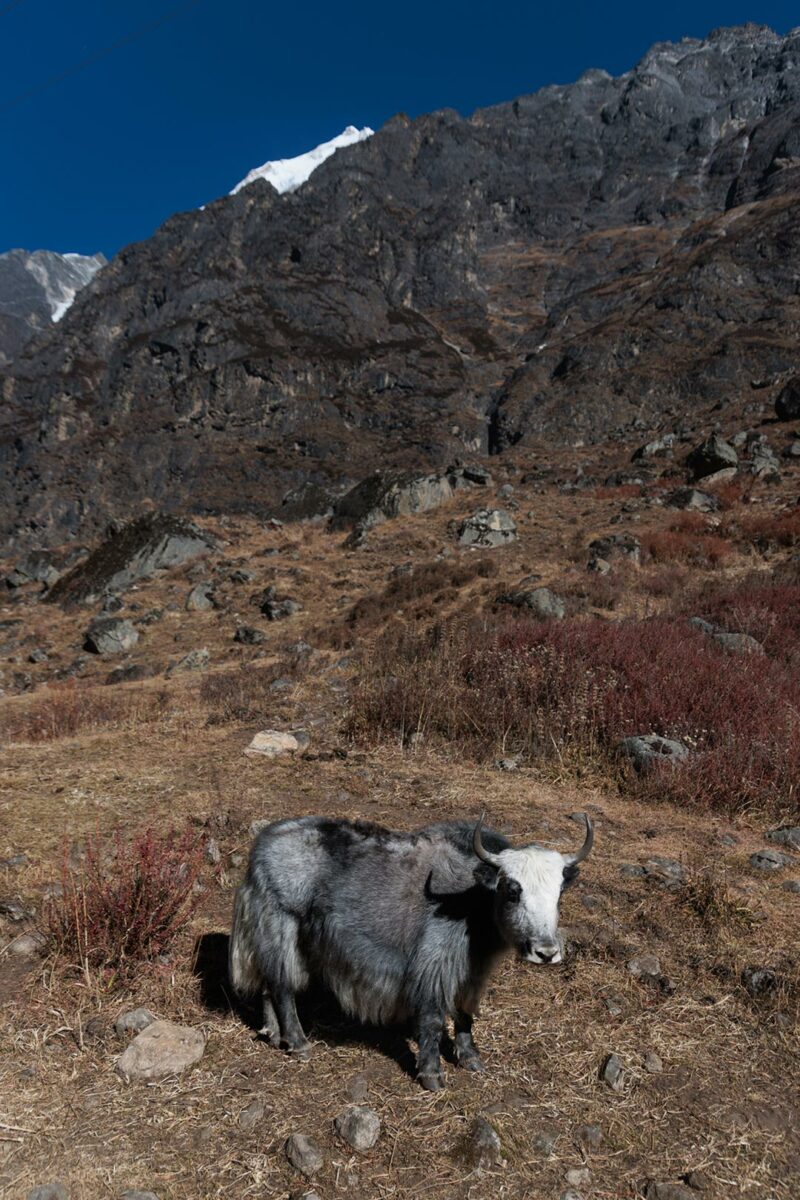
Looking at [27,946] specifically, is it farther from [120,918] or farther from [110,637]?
[110,637]

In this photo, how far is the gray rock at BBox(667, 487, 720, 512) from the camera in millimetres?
20656

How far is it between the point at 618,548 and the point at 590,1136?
1565 cm

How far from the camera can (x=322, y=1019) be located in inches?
147

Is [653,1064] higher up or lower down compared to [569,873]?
lower down

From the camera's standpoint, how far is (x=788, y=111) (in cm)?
11362

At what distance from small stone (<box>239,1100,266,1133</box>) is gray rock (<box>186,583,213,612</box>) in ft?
53.7

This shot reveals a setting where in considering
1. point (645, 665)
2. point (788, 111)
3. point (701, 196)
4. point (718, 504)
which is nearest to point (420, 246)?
point (701, 196)

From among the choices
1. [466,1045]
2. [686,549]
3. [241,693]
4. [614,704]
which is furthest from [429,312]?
[466,1045]

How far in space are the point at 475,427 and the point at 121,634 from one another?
6487 cm

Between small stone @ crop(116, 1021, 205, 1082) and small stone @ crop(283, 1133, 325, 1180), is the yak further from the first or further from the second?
small stone @ crop(283, 1133, 325, 1180)

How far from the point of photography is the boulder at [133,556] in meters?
22.1

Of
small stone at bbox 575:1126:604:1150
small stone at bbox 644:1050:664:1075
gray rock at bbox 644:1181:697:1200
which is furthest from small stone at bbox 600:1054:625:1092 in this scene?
gray rock at bbox 644:1181:697:1200

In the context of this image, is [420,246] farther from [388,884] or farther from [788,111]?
[388,884]

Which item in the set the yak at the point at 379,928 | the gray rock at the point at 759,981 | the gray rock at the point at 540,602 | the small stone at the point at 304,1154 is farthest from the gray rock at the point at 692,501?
the small stone at the point at 304,1154
